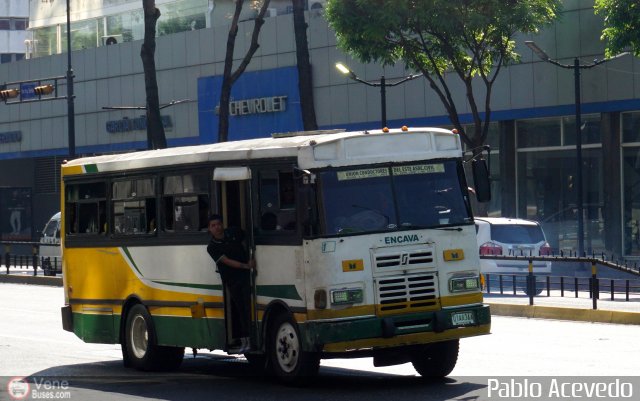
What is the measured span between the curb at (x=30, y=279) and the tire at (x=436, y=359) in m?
27.6

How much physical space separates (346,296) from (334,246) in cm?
53

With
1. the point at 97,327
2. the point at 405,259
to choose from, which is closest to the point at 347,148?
the point at 405,259

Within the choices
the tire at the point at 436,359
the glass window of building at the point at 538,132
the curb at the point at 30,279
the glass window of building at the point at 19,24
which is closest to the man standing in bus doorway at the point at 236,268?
the tire at the point at 436,359

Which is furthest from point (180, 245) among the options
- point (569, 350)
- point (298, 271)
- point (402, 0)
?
point (402, 0)

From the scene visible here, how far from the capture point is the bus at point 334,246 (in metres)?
14.2

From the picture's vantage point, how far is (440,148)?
15.1 metres

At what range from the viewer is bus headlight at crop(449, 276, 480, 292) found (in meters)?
14.6

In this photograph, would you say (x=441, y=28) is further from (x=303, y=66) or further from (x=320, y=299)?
(x=320, y=299)

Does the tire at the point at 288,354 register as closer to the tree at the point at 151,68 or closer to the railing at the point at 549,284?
the railing at the point at 549,284

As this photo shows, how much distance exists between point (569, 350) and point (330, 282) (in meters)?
4.77

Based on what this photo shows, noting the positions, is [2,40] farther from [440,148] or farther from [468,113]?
[440,148]

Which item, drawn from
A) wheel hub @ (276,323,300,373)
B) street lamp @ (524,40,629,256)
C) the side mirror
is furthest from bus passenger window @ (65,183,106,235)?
street lamp @ (524,40,629,256)

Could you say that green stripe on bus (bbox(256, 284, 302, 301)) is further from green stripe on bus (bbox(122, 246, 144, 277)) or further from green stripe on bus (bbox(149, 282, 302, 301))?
A: green stripe on bus (bbox(122, 246, 144, 277))
